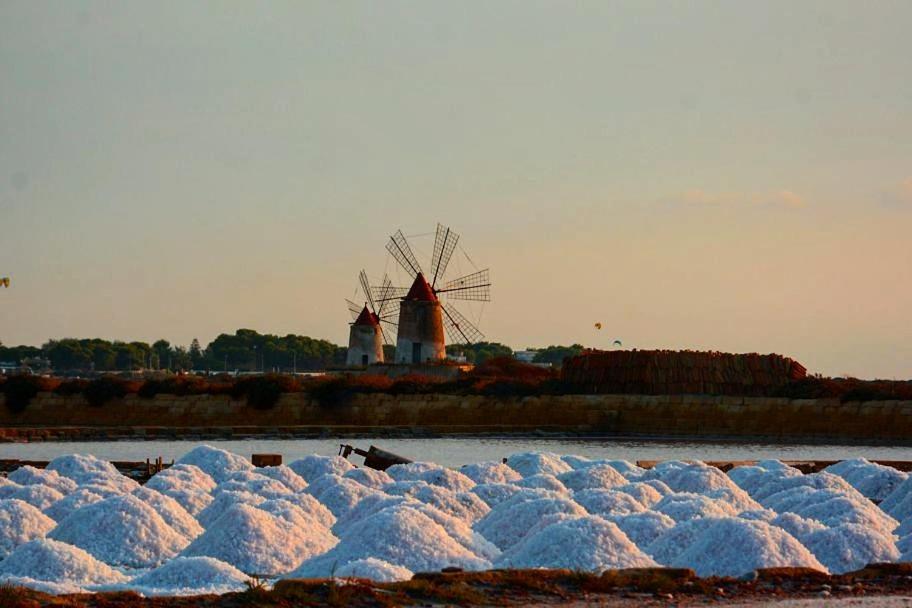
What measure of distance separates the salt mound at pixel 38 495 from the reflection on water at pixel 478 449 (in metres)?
12.8

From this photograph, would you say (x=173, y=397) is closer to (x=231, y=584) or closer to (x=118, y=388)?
(x=118, y=388)

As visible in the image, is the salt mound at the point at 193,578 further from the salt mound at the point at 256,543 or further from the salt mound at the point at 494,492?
the salt mound at the point at 494,492

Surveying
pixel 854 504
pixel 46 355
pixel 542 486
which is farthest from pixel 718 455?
pixel 46 355

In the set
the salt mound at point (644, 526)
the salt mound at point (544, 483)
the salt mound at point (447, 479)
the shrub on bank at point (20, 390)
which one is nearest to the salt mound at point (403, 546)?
the salt mound at point (644, 526)

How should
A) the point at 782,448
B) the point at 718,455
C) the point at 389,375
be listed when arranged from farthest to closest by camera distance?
the point at 389,375 < the point at 782,448 < the point at 718,455

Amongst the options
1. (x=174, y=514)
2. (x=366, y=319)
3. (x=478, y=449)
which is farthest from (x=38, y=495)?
(x=366, y=319)

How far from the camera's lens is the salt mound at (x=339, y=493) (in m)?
18.3

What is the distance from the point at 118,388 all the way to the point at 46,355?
85.3 m

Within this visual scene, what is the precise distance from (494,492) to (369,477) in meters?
2.33

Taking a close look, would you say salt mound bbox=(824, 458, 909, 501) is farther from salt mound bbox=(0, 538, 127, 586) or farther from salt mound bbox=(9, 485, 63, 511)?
salt mound bbox=(0, 538, 127, 586)

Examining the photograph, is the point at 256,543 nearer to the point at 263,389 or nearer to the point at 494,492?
the point at 494,492

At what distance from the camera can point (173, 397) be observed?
4656 cm

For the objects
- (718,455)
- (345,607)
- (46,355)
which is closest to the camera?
(345,607)

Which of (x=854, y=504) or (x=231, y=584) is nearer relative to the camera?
(x=231, y=584)
